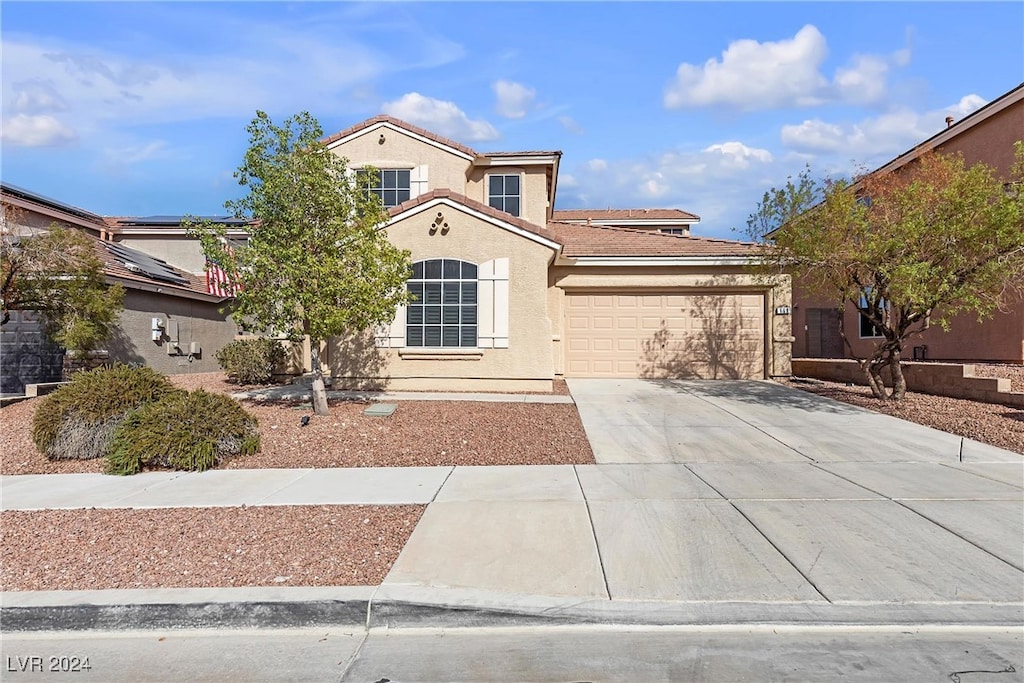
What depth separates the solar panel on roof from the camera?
60.2ft

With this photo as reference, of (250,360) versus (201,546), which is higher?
(250,360)

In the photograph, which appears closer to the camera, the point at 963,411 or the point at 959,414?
the point at 959,414

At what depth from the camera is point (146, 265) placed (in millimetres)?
19547

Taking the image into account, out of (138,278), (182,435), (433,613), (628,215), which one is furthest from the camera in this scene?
(628,215)

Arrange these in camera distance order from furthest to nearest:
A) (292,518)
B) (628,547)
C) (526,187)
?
(526,187) → (292,518) → (628,547)

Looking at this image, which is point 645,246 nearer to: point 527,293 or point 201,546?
point 527,293

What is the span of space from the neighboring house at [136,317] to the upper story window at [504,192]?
326 inches

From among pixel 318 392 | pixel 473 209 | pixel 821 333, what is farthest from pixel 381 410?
pixel 821 333

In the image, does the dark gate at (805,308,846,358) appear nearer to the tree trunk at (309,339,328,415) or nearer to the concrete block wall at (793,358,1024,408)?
the concrete block wall at (793,358,1024,408)

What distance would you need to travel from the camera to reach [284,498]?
7.31m

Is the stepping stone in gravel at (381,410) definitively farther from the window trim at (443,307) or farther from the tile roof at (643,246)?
the tile roof at (643,246)

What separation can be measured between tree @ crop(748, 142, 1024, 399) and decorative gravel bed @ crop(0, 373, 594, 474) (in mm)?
5297

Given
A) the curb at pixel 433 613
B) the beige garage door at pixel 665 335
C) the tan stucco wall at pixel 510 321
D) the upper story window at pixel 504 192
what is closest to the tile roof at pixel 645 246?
the beige garage door at pixel 665 335

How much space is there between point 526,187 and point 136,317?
1070cm
